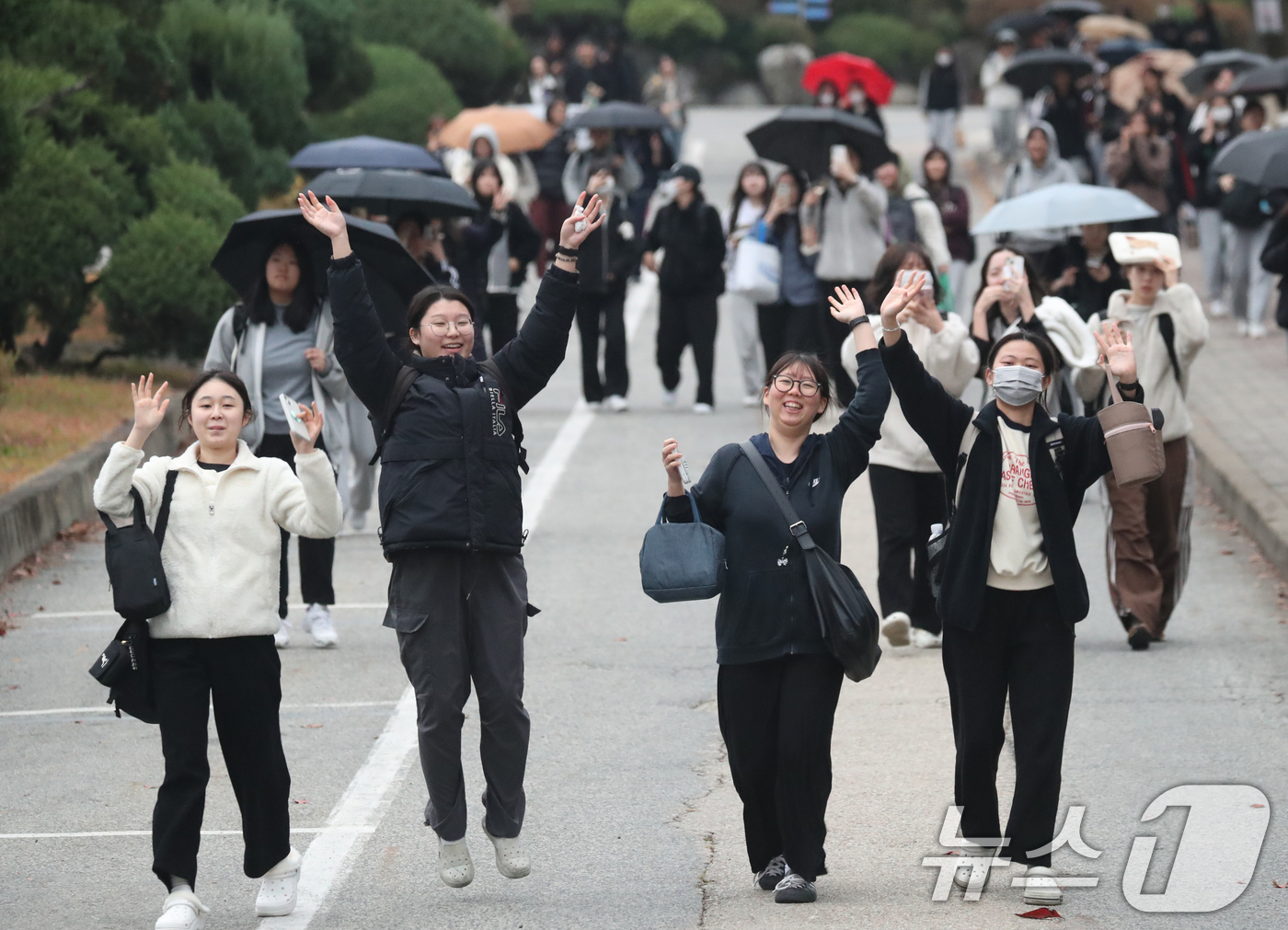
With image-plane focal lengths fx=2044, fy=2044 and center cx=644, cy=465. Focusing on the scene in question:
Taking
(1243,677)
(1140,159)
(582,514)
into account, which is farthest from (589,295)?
(1243,677)

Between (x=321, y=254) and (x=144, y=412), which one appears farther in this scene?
(x=321, y=254)

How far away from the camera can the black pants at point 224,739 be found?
593 cm

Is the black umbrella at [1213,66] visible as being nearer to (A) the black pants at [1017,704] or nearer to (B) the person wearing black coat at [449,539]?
(A) the black pants at [1017,704]

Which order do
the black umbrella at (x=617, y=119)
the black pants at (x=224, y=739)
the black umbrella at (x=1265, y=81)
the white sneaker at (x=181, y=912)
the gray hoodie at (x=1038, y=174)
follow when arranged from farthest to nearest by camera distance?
the black umbrella at (x=1265, y=81)
the black umbrella at (x=617, y=119)
the gray hoodie at (x=1038, y=174)
the black pants at (x=224, y=739)
the white sneaker at (x=181, y=912)

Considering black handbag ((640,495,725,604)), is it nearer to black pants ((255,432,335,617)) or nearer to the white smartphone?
the white smartphone

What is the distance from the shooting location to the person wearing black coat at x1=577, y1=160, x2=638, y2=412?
52.9 ft

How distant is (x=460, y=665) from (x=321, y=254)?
3632 mm

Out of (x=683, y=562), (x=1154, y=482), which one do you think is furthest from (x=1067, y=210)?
(x=683, y=562)

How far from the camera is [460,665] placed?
245 inches

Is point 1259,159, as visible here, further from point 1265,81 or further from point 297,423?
point 1265,81

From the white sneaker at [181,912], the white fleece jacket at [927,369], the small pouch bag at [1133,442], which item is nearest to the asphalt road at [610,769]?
the white sneaker at [181,912]

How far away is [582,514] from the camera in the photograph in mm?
Result: 12758

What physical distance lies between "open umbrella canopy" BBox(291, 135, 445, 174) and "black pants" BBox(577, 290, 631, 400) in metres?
2.52

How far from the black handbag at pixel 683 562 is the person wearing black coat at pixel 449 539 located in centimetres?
45
